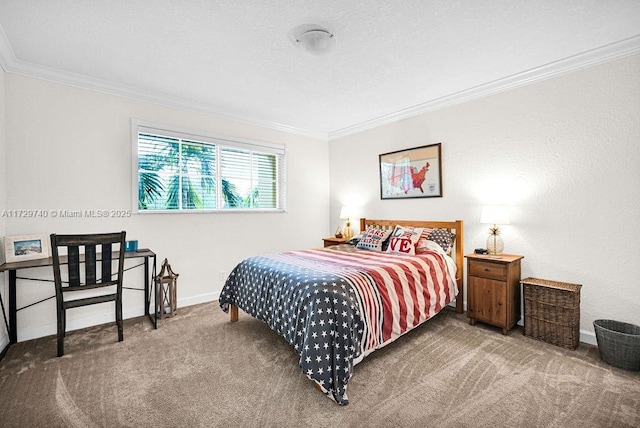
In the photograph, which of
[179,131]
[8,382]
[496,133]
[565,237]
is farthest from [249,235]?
[565,237]

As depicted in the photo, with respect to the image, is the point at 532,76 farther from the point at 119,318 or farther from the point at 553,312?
→ the point at 119,318

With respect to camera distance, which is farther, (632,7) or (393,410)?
(632,7)

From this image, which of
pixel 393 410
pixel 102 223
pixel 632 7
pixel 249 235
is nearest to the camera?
pixel 393 410

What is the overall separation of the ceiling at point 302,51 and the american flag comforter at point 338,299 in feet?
6.18

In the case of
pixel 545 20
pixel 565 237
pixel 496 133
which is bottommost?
pixel 565 237

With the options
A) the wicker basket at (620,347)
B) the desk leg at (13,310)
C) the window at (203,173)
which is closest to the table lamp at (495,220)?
the wicker basket at (620,347)

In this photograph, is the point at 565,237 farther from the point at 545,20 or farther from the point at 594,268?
Result: the point at 545,20

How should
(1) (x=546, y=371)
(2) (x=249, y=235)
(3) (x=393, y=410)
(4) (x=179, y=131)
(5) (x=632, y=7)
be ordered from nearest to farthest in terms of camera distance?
1. (3) (x=393, y=410)
2. (5) (x=632, y=7)
3. (1) (x=546, y=371)
4. (4) (x=179, y=131)
5. (2) (x=249, y=235)

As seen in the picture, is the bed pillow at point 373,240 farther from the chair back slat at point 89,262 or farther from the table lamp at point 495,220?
the chair back slat at point 89,262

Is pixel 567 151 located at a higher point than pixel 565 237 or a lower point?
higher

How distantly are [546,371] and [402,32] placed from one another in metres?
2.80

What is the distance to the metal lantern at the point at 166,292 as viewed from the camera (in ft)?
10.9

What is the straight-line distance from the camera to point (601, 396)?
1937mm

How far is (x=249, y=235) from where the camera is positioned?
14.4 ft
